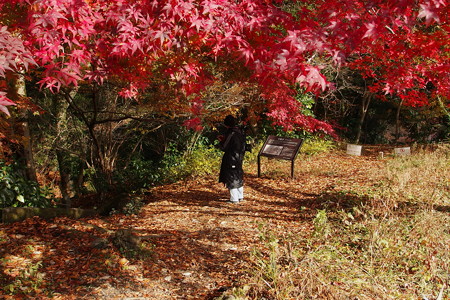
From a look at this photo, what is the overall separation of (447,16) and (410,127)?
13043 millimetres

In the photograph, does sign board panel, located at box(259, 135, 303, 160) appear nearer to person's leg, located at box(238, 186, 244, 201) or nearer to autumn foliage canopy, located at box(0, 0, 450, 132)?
person's leg, located at box(238, 186, 244, 201)

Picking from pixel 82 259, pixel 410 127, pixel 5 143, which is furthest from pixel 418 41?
pixel 410 127

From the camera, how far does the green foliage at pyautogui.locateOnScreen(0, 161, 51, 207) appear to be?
615 cm

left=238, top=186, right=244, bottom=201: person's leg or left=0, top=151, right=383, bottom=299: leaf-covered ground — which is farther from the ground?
left=238, top=186, right=244, bottom=201: person's leg

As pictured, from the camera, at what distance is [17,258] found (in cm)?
380

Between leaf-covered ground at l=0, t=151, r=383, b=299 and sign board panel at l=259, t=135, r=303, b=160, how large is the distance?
3.25 feet

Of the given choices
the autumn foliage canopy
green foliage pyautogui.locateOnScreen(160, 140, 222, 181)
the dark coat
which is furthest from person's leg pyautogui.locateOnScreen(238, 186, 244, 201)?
green foliage pyautogui.locateOnScreen(160, 140, 222, 181)

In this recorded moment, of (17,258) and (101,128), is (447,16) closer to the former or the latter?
(17,258)

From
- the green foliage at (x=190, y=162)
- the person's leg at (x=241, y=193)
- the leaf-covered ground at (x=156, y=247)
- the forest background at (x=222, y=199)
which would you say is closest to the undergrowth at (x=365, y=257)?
the forest background at (x=222, y=199)

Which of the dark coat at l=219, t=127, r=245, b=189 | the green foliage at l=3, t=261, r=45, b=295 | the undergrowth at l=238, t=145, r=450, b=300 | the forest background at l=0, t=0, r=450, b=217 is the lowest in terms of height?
the green foliage at l=3, t=261, r=45, b=295

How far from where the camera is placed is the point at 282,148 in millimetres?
8062

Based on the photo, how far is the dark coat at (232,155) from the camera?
5977 mm

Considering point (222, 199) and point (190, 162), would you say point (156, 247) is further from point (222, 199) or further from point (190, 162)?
point (190, 162)

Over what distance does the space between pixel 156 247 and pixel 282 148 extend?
458 centimetres
